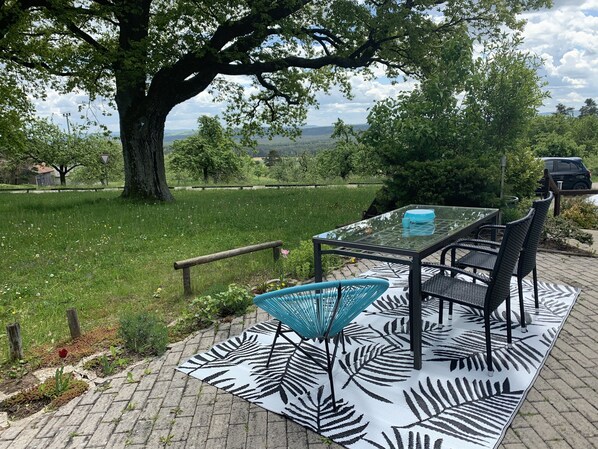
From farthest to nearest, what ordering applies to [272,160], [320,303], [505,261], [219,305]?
[272,160]
[219,305]
[505,261]
[320,303]

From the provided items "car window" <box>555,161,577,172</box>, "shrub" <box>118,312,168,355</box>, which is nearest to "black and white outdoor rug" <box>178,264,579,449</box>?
"shrub" <box>118,312,168,355</box>

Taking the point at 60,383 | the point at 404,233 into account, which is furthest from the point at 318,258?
the point at 60,383

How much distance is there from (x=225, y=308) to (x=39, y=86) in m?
14.9

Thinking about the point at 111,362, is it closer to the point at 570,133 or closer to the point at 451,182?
the point at 451,182

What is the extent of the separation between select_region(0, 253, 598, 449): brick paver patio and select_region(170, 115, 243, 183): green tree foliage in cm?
3347

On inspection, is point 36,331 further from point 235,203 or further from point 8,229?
point 235,203

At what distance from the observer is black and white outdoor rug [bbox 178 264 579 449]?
2201 millimetres

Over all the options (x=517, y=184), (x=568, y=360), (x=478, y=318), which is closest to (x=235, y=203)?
(x=517, y=184)

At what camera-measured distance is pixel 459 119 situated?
8.36 metres

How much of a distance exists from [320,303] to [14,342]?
247cm

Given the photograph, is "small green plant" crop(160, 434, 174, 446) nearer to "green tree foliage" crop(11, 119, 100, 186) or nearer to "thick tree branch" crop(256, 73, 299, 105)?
"thick tree branch" crop(256, 73, 299, 105)

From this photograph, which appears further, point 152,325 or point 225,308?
point 225,308

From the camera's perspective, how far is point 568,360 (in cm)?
287

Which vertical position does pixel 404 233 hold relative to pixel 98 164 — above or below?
below
